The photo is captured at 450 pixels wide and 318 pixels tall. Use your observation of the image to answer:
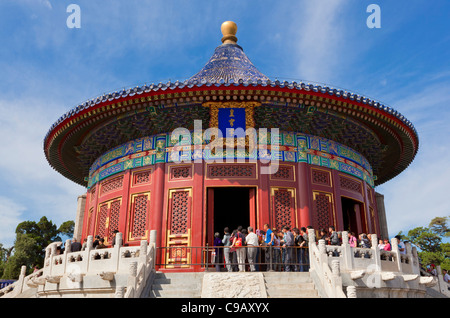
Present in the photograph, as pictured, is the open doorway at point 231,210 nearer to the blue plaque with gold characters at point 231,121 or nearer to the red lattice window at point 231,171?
the red lattice window at point 231,171

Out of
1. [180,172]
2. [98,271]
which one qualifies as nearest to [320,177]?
[180,172]

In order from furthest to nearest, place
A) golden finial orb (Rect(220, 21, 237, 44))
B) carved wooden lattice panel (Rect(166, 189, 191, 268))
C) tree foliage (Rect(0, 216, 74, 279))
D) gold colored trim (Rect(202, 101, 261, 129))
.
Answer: tree foliage (Rect(0, 216, 74, 279)) → golden finial orb (Rect(220, 21, 237, 44)) → gold colored trim (Rect(202, 101, 261, 129)) → carved wooden lattice panel (Rect(166, 189, 191, 268))

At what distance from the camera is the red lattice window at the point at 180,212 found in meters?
14.1

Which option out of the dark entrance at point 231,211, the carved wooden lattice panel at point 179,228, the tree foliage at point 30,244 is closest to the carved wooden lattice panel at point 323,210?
the carved wooden lattice panel at point 179,228

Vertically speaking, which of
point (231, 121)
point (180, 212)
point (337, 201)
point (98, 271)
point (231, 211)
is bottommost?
point (98, 271)

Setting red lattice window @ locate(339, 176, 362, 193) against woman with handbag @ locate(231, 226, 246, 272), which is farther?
red lattice window @ locate(339, 176, 362, 193)

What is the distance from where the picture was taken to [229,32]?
71.4ft

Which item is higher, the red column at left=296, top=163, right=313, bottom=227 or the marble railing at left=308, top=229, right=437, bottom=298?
the red column at left=296, top=163, right=313, bottom=227

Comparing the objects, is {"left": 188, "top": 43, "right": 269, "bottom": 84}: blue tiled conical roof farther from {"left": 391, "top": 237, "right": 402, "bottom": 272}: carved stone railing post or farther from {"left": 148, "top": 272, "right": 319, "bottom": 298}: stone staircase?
{"left": 148, "top": 272, "right": 319, "bottom": 298}: stone staircase

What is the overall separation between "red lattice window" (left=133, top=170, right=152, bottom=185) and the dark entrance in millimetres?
5076

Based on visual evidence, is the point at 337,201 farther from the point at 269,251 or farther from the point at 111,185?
the point at 111,185

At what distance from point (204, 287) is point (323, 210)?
20.4ft

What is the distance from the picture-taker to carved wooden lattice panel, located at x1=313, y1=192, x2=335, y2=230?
48.2 feet

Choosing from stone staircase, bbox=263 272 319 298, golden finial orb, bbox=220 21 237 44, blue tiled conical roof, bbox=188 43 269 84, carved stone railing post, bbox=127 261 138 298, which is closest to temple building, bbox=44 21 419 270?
stone staircase, bbox=263 272 319 298
